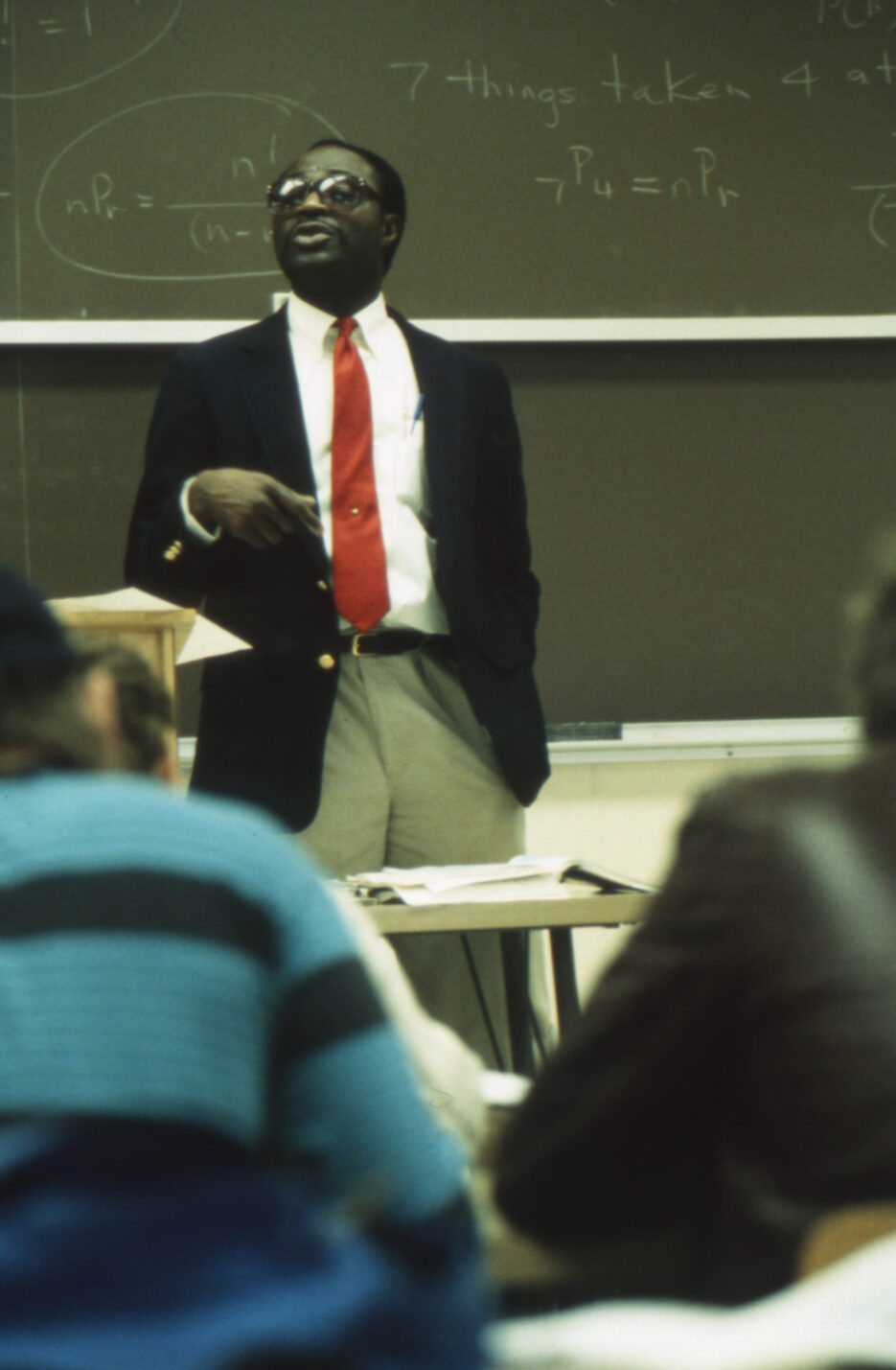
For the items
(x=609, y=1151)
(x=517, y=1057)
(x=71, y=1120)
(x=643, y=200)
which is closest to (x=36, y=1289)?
(x=71, y=1120)

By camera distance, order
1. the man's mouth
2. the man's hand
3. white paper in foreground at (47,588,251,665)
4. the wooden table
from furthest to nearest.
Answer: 1. the man's mouth
2. the man's hand
3. white paper in foreground at (47,588,251,665)
4. the wooden table

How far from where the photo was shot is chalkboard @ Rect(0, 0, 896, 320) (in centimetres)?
333

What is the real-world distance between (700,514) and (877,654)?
249 cm

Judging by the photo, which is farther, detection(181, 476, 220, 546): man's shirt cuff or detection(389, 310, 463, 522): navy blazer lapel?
detection(389, 310, 463, 522): navy blazer lapel

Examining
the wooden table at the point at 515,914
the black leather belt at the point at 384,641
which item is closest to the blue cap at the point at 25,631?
the wooden table at the point at 515,914

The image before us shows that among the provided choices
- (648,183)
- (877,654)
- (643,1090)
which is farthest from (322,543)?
(643,1090)

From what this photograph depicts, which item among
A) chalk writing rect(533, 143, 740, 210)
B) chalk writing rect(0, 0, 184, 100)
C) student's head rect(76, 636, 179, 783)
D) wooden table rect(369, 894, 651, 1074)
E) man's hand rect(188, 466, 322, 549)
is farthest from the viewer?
chalk writing rect(533, 143, 740, 210)

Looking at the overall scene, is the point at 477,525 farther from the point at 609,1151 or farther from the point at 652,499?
the point at 609,1151

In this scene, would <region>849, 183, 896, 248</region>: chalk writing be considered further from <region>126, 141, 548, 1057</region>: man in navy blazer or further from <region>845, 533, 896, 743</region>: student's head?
<region>845, 533, 896, 743</region>: student's head

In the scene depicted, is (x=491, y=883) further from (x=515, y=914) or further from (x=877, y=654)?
(x=877, y=654)

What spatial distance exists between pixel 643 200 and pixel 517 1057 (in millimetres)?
1865

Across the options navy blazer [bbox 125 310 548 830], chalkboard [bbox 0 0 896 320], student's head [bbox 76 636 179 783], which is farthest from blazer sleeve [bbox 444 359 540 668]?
student's head [bbox 76 636 179 783]

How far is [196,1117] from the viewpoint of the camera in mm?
742

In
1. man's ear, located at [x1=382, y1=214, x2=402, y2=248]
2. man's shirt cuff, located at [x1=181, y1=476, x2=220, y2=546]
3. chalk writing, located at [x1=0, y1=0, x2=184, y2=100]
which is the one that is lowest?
man's shirt cuff, located at [x1=181, y1=476, x2=220, y2=546]
